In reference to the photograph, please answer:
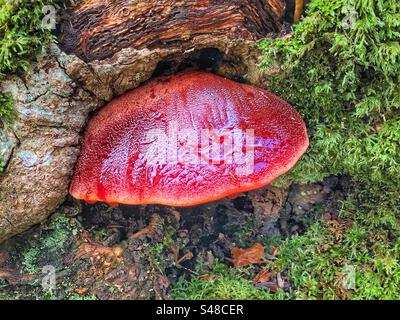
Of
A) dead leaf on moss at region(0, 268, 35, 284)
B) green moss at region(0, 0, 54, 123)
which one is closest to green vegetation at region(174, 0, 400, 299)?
dead leaf on moss at region(0, 268, 35, 284)

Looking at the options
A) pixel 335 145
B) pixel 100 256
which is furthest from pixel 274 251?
pixel 100 256

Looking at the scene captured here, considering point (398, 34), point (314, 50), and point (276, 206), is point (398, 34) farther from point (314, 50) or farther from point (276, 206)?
point (276, 206)

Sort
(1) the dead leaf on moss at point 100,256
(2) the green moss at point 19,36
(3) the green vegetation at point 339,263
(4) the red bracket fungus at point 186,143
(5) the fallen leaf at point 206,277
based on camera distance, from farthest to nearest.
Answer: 1. (5) the fallen leaf at point 206,277
2. (1) the dead leaf on moss at point 100,256
3. (3) the green vegetation at point 339,263
4. (4) the red bracket fungus at point 186,143
5. (2) the green moss at point 19,36

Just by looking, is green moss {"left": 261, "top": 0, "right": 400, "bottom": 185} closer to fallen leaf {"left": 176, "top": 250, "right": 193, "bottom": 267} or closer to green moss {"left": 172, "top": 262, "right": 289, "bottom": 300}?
green moss {"left": 172, "top": 262, "right": 289, "bottom": 300}

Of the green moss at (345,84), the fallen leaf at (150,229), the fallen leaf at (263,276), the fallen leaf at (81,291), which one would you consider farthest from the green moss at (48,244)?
the green moss at (345,84)

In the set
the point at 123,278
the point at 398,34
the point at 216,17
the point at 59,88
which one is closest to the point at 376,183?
the point at 398,34

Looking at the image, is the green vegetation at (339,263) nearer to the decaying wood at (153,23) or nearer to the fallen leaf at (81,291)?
the fallen leaf at (81,291)

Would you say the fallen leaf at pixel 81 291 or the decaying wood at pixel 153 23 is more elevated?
the decaying wood at pixel 153 23

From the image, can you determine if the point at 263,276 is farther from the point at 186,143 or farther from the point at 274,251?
the point at 186,143
